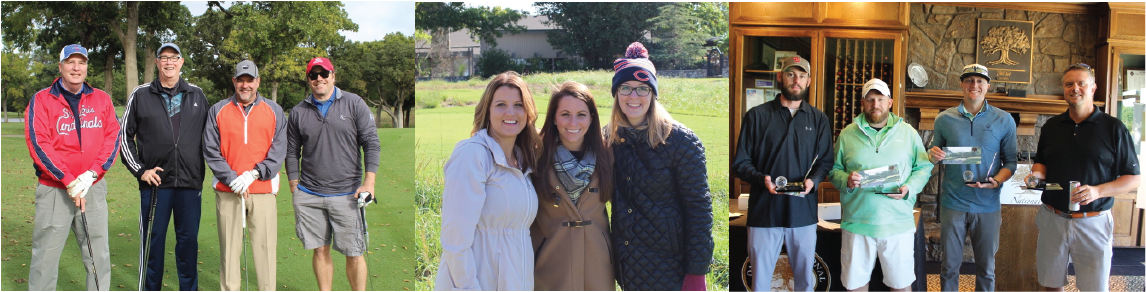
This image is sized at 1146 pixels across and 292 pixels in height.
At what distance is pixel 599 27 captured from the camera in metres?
3.74

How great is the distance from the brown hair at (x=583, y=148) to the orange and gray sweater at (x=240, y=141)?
1.62m

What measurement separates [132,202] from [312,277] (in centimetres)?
114

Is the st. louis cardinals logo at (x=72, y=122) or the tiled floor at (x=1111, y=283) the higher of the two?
the st. louis cardinals logo at (x=72, y=122)

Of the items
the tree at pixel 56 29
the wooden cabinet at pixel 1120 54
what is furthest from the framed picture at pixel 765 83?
the tree at pixel 56 29

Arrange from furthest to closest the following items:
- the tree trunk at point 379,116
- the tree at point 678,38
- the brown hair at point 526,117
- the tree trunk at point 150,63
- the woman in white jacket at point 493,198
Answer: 1. the tree trunk at point 379,116
2. the tree trunk at point 150,63
3. the tree at point 678,38
4. the brown hair at point 526,117
5. the woman in white jacket at point 493,198

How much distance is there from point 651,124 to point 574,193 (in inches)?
21.0

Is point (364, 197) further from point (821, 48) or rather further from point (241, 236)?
point (821, 48)

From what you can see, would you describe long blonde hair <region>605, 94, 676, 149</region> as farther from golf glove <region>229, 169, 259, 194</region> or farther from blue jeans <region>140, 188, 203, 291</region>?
blue jeans <region>140, 188, 203, 291</region>

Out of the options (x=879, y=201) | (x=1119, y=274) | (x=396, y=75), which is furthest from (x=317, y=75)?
(x=1119, y=274)

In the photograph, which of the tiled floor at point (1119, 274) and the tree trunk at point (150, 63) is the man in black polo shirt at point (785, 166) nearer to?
the tiled floor at point (1119, 274)

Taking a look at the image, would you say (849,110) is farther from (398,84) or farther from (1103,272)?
(398,84)

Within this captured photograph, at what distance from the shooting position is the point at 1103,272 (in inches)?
158

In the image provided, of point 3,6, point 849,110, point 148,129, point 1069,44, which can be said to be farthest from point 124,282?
point 1069,44

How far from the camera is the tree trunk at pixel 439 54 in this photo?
12.2 feet
